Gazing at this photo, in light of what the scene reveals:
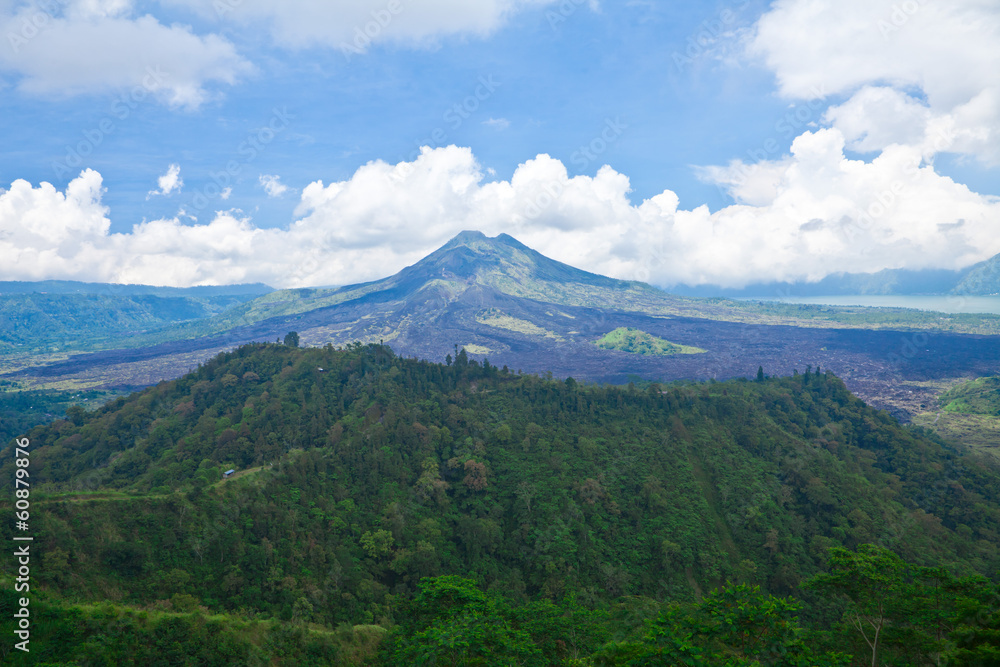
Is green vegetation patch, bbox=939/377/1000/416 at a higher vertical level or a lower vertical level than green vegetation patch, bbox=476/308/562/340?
lower

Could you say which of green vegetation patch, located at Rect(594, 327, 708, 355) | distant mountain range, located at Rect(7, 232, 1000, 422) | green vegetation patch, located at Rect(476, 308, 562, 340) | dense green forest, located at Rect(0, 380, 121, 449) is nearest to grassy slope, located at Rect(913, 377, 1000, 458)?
distant mountain range, located at Rect(7, 232, 1000, 422)

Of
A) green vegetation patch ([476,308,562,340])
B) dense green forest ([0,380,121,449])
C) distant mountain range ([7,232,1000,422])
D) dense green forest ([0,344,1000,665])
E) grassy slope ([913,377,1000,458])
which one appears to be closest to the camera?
dense green forest ([0,344,1000,665])

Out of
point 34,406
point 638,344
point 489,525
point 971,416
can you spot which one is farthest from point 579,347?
point 489,525

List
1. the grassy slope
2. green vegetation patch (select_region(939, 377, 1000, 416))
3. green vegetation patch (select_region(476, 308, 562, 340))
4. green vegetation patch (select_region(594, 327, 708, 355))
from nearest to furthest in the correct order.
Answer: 1. the grassy slope
2. green vegetation patch (select_region(939, 377, 1000, 416))
3. green vegetation patch (select_region(594, 327, 708, 355))
4. green vegetation patch (select_region(476, 308, 562, 340))

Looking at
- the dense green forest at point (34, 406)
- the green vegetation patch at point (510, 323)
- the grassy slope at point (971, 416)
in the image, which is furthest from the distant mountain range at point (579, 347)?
the dense green forest at point (34, 406)

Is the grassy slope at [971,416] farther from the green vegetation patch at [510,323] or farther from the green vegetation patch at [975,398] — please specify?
the green vegetation patch at [510,323]

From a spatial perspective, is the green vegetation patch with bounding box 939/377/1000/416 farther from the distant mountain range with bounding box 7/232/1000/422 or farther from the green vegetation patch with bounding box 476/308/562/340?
the green vegetation patch with bounding box 476/308/562/340

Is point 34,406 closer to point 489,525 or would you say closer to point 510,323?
point 489,525

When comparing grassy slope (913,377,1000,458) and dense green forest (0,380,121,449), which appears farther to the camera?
grassy slope (913,377,1000,458)
